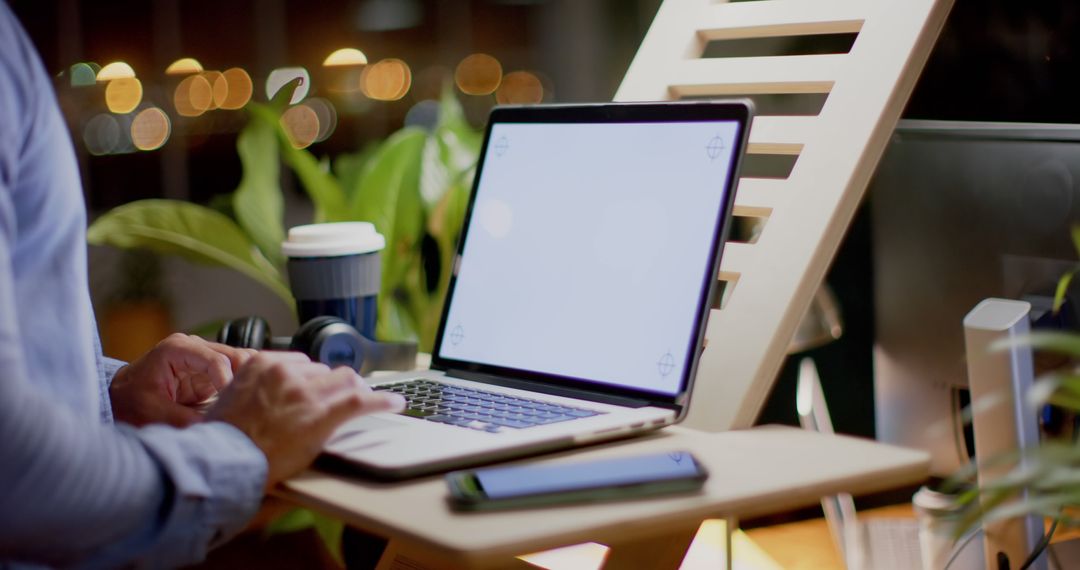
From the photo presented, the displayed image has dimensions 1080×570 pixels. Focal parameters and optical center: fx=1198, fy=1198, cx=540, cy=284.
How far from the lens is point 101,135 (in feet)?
11.4

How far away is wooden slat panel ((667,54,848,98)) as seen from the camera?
50.5 inches

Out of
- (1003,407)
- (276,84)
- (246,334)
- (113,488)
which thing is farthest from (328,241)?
(276,84)

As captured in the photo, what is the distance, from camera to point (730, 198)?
1.05 metres

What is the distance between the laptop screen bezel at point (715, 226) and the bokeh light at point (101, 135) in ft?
8.14

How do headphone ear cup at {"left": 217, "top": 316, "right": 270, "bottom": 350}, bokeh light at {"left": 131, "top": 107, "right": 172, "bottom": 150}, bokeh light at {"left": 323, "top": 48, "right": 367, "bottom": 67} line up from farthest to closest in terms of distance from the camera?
bokeh light at {"left": 323, "top": 48, "right": 367, "bottom": 67}, bokeh light at {"left": 131, "top": 107, "right": 172, "bottom": 150}, headphone ear cup at {"left": 217, "top": 316, "right": 270, "bottom": 350}

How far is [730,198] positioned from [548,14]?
10.1ft

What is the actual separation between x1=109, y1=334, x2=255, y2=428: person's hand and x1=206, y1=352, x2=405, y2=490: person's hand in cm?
22

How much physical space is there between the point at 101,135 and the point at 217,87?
36cm

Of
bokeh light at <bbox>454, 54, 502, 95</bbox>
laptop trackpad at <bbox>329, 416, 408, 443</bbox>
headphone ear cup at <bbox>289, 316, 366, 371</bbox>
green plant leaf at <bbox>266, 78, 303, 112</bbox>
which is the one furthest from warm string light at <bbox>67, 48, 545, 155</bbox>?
laptop trackpad at <bbox>329, 416, 408, 443</bbox>

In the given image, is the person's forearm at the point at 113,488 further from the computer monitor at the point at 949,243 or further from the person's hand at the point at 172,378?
the computer monitor at the point at 949,243

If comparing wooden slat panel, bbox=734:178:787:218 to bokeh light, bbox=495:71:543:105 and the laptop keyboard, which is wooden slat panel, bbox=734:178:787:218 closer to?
the laptop keyboard

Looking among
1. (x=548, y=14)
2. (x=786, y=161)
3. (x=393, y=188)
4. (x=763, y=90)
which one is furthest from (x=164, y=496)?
(x=548, y=14)

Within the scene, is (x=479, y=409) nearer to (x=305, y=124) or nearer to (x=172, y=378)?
(x=172, y=378)

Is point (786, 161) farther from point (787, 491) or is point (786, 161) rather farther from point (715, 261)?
point (787, 491)
